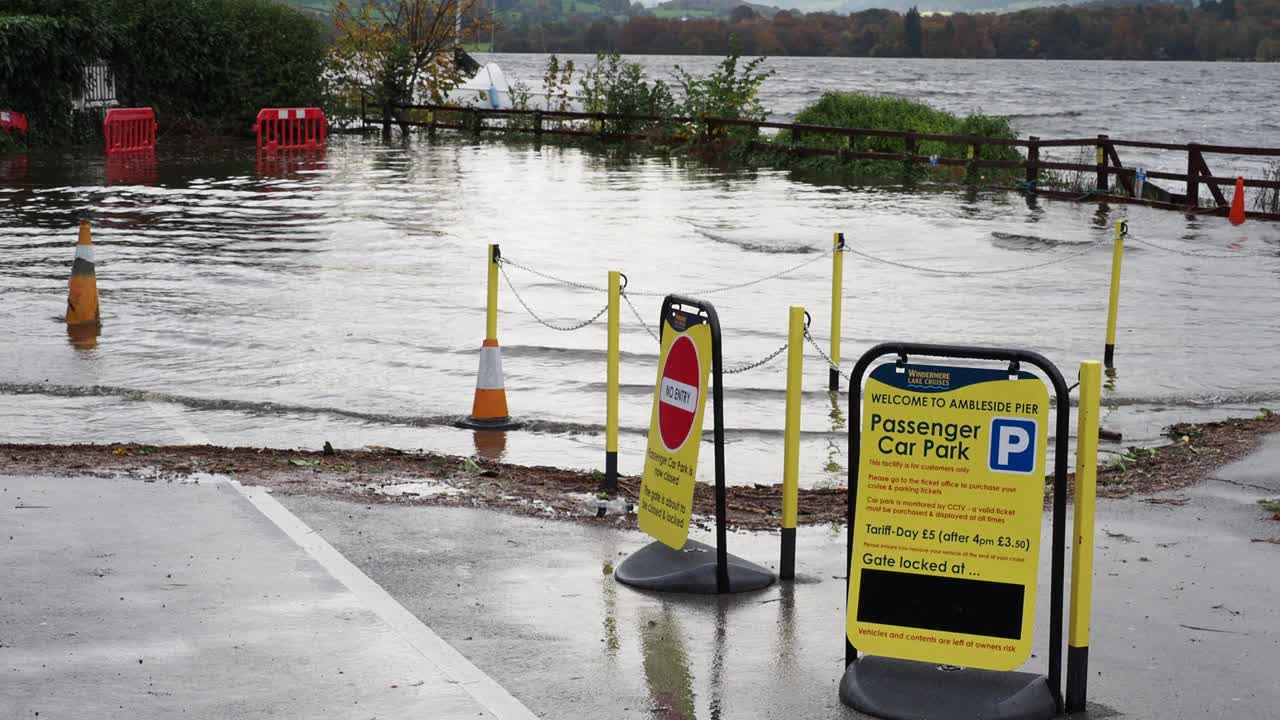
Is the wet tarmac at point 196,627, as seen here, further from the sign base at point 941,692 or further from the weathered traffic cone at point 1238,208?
the weathered traffic cone at point 1238,208

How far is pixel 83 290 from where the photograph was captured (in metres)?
14.4

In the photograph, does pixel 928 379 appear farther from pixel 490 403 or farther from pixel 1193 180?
pixel 1193 180

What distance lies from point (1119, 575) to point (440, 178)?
27.3 meters

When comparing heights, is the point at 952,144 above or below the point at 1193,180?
above

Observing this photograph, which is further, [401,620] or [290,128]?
[290,128]

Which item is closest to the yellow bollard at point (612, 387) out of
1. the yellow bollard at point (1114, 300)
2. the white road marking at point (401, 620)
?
the white road marking at point (401, 620)

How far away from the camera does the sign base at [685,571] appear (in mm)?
6691

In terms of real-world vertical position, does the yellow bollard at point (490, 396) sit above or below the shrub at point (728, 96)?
below

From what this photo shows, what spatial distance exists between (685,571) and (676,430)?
650 millimetres

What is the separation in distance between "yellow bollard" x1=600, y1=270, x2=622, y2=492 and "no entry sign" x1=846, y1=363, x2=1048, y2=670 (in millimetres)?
2723

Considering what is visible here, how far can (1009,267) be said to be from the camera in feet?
67.1

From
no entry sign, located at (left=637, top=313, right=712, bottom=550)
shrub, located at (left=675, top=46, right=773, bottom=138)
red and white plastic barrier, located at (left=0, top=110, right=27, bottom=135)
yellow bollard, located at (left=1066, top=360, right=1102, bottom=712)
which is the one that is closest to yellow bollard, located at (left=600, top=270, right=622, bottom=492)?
no entry sign, located at (left=637, top=313, right=712, bottom=550)

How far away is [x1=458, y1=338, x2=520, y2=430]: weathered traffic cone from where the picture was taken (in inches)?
421

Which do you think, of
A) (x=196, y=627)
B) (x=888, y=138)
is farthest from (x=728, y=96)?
(x=196, y=627)
